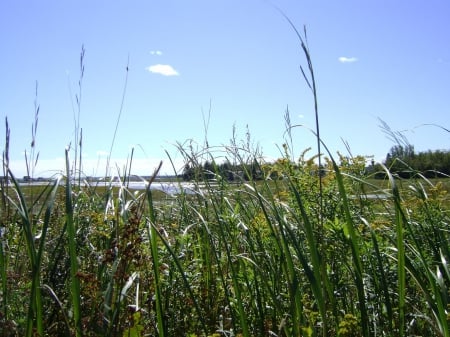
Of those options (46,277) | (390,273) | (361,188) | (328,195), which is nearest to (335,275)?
(390,273)

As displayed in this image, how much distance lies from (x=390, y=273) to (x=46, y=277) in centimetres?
168

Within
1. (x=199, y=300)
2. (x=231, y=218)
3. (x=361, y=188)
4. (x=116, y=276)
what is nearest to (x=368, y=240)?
(x=361, y=188)

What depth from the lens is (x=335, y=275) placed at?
215cm

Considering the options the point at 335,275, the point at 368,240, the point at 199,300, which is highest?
the point at 368,240

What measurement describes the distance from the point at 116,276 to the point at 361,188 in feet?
5.24

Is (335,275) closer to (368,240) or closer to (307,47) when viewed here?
(368,240)

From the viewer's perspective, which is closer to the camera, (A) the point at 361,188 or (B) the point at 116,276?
(B) the point at 116,276

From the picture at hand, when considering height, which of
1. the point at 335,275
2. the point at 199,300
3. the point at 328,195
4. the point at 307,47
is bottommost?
the point at 199,300

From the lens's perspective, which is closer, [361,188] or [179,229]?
[361,188]

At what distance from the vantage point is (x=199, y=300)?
2.31 m

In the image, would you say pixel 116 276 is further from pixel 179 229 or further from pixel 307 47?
pixel 179 229

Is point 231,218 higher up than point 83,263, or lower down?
higher up

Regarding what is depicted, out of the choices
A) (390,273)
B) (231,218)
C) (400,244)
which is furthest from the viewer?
(231,218)

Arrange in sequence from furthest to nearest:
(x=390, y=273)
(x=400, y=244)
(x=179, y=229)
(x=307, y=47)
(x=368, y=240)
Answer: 1. (x=179, y=229)
2. (x=368, y=240)
3. (x=390, y=273)
4. (x=307, y=47)
5. (x=400, y=244)
